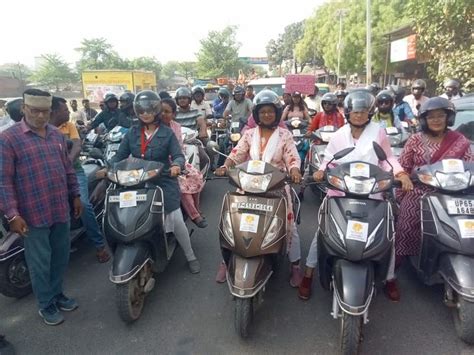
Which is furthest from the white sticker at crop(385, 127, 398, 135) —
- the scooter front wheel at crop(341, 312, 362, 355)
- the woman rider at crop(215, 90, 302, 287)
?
the scooter front wheel at crop(341, 312, 362, 355)

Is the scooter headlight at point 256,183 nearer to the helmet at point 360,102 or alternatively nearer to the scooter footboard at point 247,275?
the scooter footboard at point 247,275

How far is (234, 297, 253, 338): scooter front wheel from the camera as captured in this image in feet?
8.37

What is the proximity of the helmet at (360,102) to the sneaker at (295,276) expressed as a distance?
153 centimetres

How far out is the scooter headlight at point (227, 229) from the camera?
8.79 ft

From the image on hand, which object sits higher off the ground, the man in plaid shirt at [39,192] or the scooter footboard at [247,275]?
the man in plaid shirt at [39,192]

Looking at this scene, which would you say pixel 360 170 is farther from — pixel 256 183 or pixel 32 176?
pixel 32 176

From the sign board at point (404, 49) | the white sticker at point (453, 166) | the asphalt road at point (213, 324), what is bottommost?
the asphalt road at point (213, 324)

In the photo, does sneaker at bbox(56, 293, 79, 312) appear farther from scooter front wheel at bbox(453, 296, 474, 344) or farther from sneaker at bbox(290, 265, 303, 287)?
scooter front wheel at bbox(453, 296, 474, 344)

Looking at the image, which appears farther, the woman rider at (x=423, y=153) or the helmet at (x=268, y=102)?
the helmet at (x=268, y=102)

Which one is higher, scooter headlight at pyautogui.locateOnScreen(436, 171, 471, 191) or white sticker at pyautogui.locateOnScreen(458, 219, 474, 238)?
scooter headlight at pyautogui.locateOnScreen(436, 171, 471, 191)

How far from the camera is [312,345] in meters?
2.62

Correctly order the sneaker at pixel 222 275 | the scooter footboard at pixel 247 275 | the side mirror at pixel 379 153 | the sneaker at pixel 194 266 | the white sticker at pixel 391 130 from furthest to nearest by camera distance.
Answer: the white sticker at pixel 391 130 → the sneaker at pixel 194 266 → the sneaker at pixel 222 275 → the side mirror at pixel 379 153 → the scooter footboard at pixel 247 275

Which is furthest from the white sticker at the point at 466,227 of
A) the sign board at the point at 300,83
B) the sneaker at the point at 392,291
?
the sign board at the point at 300,83

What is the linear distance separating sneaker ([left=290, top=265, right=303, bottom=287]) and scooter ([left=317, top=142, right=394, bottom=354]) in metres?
0.69
